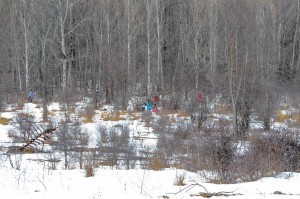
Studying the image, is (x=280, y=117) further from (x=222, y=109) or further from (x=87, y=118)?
(x=87, y=118)

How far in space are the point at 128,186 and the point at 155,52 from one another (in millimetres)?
26563

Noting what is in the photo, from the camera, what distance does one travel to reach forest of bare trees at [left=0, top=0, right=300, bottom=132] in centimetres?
1941

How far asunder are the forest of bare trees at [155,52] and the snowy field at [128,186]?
920cm

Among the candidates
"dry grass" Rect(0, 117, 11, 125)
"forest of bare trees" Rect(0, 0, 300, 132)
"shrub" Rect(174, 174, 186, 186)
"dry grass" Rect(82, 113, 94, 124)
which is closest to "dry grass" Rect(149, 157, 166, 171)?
"shrub" Rect(174, 174, 186, 186)

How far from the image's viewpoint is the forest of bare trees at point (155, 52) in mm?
19406

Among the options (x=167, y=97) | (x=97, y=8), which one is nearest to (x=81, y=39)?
(x=97, y=8)

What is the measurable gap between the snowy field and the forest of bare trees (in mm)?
9198

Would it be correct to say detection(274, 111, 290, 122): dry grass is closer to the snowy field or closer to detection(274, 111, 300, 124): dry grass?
detection(274, 111, 300, 124): dry grass

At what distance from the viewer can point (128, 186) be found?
8.09 metres

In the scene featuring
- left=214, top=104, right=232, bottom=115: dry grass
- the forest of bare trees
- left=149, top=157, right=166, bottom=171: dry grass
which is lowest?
left=149, top=157, right=166, bottom=171: dry grass

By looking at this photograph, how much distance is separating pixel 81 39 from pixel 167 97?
568 inches

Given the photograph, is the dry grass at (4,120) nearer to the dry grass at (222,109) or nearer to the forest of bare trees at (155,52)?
the forest of bare trees at (155,52)

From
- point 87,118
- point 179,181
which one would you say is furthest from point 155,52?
point 179,181

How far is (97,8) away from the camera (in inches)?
1283
